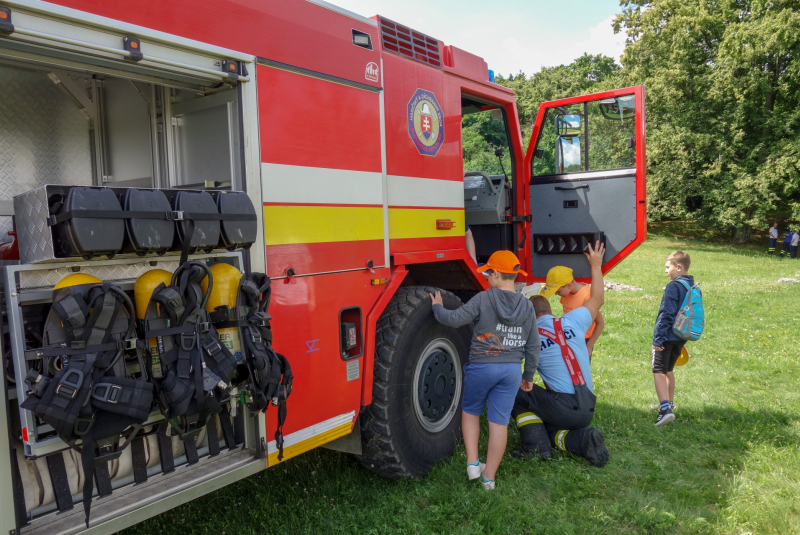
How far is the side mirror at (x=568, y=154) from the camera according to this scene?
17.5 ft

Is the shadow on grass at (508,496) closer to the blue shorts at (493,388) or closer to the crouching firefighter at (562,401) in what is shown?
the crouching firefighter at (562,401)

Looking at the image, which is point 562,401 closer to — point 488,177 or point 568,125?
point 488,177

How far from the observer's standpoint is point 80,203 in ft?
7.23

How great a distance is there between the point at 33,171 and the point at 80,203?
139 cm

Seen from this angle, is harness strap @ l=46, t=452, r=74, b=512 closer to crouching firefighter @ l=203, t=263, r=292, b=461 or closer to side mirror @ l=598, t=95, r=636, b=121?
crouching firefighter @ l=203, t=263, r=292, b=461

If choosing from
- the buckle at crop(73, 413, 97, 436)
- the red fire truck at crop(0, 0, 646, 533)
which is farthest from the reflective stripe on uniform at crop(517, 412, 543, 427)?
the buckle at crop(73, 413, 97, 436)

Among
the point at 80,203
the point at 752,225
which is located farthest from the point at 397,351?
the point at 752,225

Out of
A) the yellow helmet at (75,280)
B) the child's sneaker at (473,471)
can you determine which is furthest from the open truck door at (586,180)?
the yellow helmet at (75,280)

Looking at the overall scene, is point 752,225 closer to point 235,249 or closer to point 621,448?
point 621,448

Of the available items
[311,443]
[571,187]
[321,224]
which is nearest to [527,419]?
[311,443]

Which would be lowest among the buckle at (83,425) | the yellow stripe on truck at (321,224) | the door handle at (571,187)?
the buckle at (83,425)

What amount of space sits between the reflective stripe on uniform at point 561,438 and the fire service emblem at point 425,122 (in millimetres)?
2406

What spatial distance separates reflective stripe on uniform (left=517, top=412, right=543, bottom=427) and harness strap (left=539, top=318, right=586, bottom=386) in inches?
16.1

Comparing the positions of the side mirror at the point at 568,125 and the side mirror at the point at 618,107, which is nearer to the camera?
the side mirror at the point at 618,107
